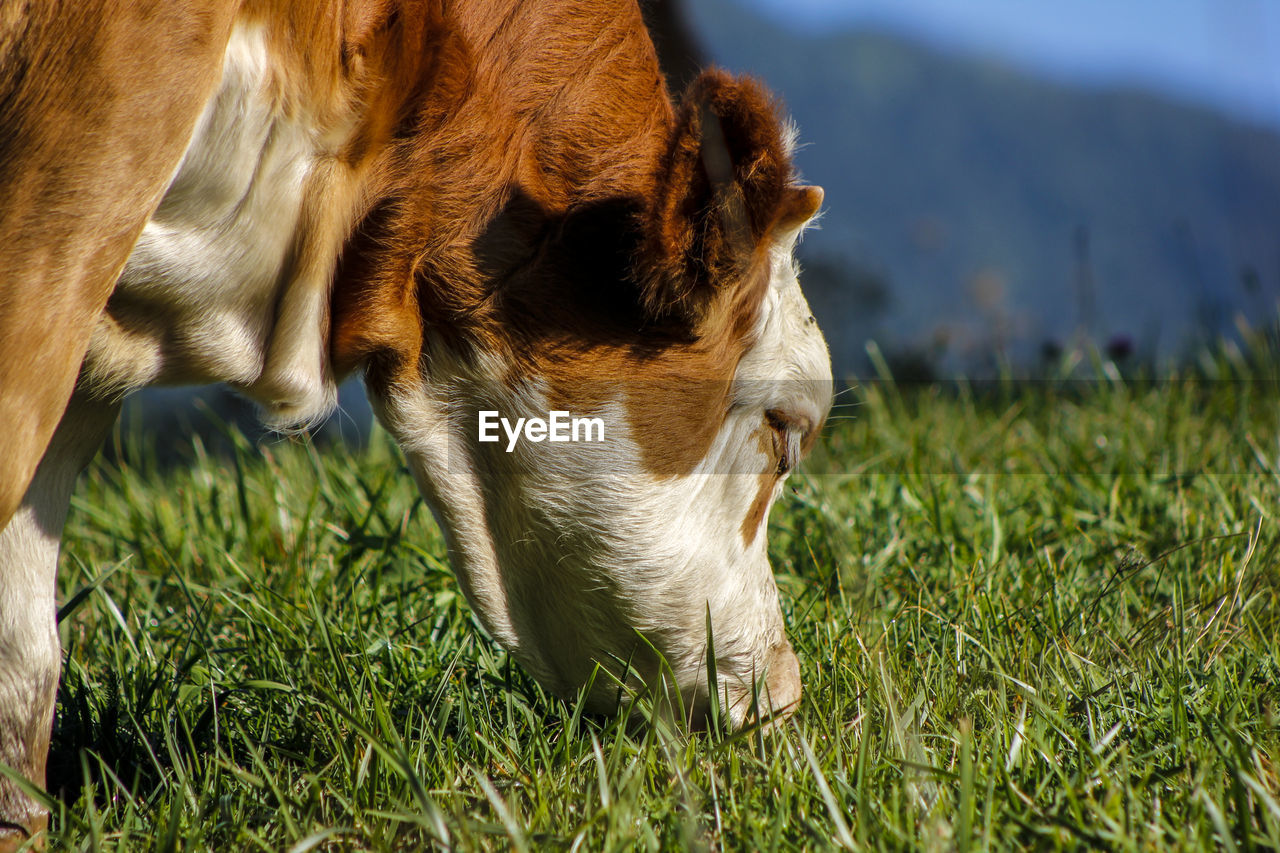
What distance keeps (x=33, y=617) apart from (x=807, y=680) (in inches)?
55.4

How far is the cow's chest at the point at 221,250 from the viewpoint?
1.47m

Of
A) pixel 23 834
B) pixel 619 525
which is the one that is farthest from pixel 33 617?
pixel 619 525

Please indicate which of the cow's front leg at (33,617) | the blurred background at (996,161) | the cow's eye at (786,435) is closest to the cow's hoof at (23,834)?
the cow's front leg at (33,617)

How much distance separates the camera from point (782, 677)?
6.79ft

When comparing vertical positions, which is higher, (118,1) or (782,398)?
(118,1)

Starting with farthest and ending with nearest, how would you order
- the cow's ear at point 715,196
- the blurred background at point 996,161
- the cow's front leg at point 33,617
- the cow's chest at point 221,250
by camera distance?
the blurred background at point 996,161
the cow's front leg at point 33,617
the cow's ear at point 715,196
the cow's chest at point 221,250

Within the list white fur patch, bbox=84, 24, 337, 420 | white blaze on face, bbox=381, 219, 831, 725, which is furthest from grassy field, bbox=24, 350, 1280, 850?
white fur patch, bbox=84, 24, 337, 420

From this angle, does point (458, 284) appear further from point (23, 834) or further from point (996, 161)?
point (996, 161)

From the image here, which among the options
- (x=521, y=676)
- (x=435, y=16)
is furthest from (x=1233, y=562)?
(x=435, y=16)

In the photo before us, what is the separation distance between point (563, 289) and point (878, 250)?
11.6m

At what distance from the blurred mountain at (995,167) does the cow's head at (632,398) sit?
9519 mm

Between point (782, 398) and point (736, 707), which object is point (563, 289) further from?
point (736, 707)

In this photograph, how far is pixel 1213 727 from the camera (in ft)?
5.52

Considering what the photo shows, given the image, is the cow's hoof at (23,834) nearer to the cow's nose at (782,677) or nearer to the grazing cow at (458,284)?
the grazing cow at (458,284)
